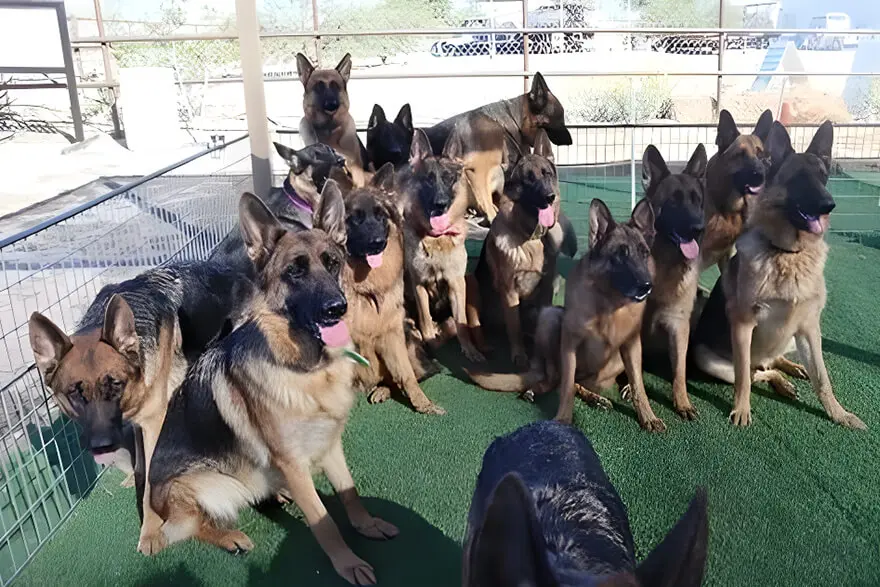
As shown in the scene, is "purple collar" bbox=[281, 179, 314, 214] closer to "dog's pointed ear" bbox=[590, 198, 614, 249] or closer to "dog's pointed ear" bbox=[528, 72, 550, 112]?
"dog's pointed ear" bbox=[590, 198, 614, 249]

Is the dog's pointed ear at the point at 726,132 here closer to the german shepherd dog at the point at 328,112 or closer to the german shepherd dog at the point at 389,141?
the german shepherd dog at the point at 389,141

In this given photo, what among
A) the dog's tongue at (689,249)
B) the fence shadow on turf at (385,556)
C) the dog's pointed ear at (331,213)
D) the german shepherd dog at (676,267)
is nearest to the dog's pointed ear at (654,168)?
the german shepherd dog at (676,267)

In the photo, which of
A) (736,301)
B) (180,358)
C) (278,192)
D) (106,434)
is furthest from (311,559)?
(278,192)

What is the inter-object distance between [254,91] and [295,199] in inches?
59.2

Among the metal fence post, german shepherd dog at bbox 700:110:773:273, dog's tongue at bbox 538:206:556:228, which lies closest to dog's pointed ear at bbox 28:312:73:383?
the metal fence post

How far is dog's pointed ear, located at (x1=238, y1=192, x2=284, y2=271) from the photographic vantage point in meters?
2.80

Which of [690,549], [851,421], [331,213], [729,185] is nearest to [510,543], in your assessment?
[690,549]

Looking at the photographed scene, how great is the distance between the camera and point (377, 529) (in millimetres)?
3010

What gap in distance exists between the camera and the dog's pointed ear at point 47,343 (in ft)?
9.08

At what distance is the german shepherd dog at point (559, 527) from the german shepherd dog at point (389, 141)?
4.36 meters

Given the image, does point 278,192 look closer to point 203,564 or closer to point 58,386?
point 58,386

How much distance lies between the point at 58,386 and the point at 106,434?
0.29 meters

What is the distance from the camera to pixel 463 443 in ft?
12.2

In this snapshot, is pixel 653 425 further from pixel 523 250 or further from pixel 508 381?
pixel 523 250
